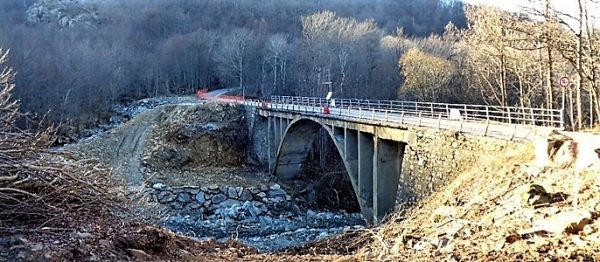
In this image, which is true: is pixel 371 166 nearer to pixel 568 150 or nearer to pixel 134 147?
pixel 568 150

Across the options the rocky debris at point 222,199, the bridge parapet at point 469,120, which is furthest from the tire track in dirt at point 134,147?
the bridge parapet at point 469,120

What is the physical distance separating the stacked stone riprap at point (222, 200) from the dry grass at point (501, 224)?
657 inches

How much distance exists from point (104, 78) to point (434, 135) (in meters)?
46.6

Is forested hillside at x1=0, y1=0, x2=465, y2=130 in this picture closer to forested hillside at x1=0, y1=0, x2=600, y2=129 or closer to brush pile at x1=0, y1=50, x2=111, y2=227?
forested hillside at x1=0, y1=0, x2=600, y2=129

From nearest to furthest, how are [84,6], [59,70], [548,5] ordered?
1. [548,5]
2. [59,70]
3. [84,6]

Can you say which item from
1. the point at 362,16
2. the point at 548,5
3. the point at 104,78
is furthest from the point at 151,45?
the point at 548,5

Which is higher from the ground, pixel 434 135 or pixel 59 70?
pixel 59 70

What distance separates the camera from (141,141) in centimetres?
3588

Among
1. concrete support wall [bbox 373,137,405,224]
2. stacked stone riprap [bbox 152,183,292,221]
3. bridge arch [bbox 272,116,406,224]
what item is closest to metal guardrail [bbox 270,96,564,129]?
bridge arch [bbox 272,116,406,224]

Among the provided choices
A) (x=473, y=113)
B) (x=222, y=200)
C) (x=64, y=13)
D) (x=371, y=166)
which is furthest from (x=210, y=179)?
(x=64, y=13)

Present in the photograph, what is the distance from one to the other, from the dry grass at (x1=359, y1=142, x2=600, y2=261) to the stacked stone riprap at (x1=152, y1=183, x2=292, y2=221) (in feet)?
54.8

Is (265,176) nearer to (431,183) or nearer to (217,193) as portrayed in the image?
(217,193)

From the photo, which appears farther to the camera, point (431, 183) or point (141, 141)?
point (141, 141)

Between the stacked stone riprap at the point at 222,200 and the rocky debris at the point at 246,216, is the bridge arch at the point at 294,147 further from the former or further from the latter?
the stacked stone riprap at the point at 222,200
